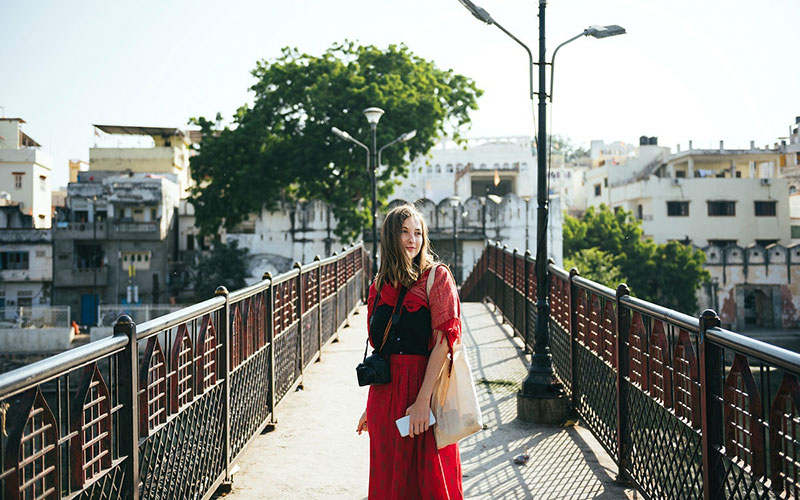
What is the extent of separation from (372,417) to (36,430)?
1.53m

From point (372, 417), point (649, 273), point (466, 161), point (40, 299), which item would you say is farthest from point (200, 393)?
point (466, 161)

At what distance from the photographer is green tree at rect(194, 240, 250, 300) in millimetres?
37156

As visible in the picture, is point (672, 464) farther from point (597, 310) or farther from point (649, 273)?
point (649, 273)

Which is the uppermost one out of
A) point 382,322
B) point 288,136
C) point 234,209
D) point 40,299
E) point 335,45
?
point 335,45

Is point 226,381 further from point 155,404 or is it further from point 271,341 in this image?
point 271,341

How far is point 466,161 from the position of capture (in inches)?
2034

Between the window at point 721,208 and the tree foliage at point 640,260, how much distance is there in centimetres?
474

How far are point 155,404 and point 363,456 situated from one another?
2.34 m

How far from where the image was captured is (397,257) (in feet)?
11.4

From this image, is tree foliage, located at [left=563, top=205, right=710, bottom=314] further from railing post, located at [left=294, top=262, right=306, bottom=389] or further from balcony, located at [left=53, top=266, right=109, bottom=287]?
railing post, located at [left=294, top=262, right=306, bottom=389]

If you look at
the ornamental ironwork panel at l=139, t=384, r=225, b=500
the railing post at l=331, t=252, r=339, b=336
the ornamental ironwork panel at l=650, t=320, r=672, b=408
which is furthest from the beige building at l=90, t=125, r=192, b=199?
the ornamental ironwork panel at l=650, t=320, r=672, b=408

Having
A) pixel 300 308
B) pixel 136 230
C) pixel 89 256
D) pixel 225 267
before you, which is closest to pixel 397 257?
pixel 300 308

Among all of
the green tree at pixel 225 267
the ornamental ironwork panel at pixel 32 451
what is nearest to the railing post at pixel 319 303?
the ornamental ironwork panel at pixel 32 451

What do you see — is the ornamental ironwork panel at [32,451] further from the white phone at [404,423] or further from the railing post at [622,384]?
the railing post at [622,384]
